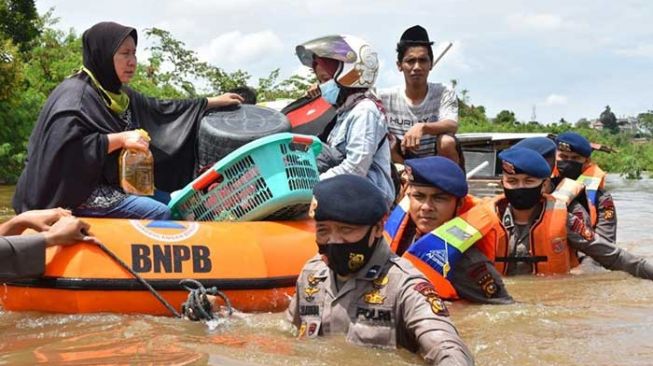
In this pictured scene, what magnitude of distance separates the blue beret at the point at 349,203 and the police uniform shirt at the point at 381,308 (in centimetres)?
16

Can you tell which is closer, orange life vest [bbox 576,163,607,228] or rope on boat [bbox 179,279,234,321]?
rope on boat [bbox 179,279,234,321]

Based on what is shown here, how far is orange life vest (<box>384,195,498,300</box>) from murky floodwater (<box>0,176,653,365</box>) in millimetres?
191

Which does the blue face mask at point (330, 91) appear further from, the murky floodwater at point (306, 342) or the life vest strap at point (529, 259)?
the murky floodwater at point (306, 342)

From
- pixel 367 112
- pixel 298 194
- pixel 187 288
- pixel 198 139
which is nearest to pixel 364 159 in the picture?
pixel 367 112

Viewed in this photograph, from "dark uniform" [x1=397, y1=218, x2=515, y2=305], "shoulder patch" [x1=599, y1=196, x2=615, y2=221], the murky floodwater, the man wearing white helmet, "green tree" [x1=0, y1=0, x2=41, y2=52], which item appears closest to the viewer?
the murky floodwater

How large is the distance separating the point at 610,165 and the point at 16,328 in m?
33.9

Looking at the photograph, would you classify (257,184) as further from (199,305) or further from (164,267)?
(199,305)

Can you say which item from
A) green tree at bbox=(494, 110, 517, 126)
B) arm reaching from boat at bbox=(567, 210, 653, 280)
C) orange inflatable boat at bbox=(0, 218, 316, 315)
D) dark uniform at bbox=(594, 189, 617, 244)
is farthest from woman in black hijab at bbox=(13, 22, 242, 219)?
green tree at bbox=(494, 110, 517, 126)

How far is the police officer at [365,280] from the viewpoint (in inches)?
109

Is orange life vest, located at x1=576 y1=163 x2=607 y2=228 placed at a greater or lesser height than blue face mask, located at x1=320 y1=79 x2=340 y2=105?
lesser

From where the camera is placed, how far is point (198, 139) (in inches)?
191

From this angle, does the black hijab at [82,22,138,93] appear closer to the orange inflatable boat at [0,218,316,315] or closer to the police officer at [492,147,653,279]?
the orange inflatable boat at [0,218,316,315]

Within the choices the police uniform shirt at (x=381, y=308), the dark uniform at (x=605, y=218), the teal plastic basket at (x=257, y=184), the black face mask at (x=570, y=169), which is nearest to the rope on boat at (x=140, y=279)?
the teal plastic basket at (x=257, y=184)

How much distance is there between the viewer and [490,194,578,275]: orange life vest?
200 inches
